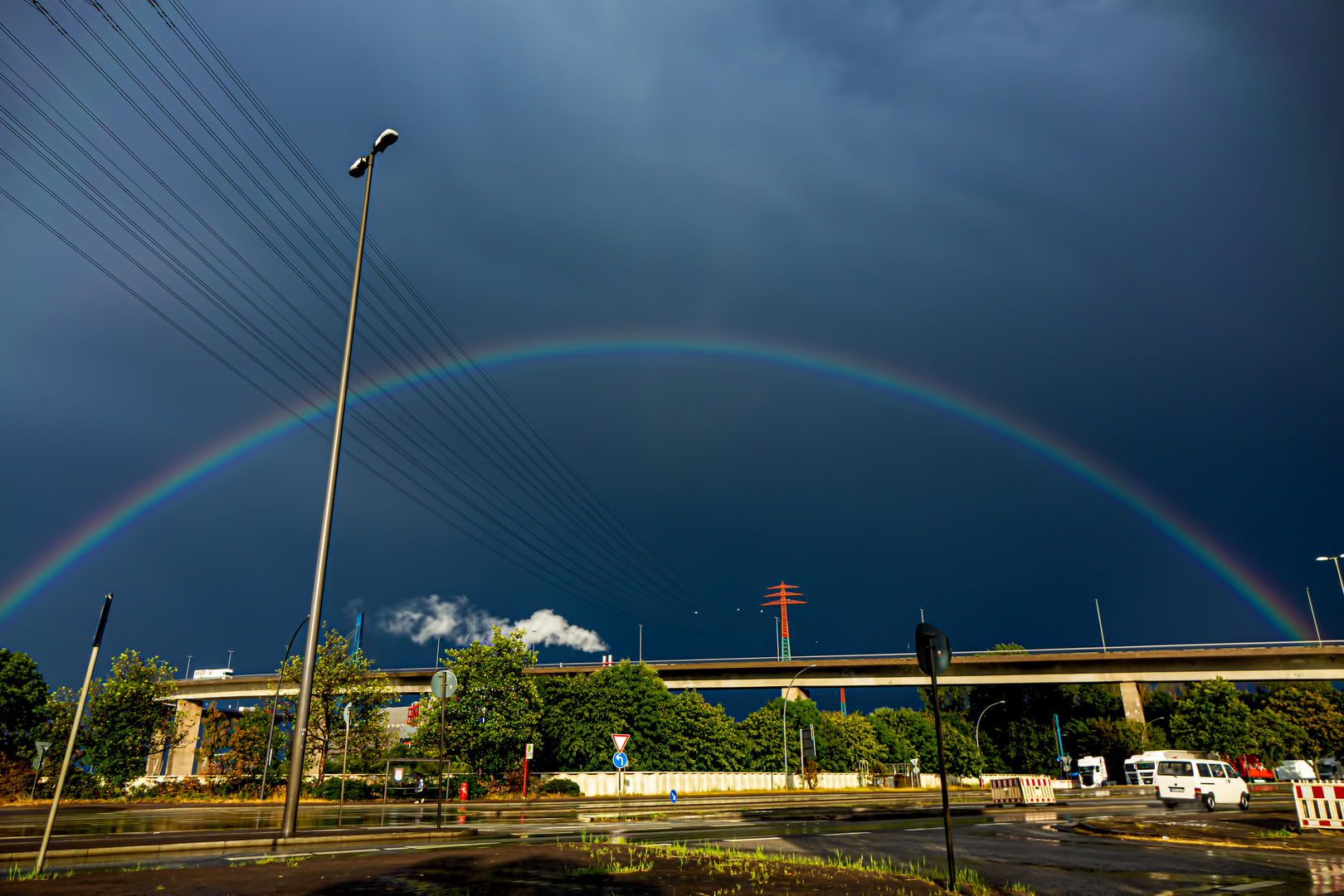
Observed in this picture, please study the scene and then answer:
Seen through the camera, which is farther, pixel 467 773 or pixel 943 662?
pixel 467 773

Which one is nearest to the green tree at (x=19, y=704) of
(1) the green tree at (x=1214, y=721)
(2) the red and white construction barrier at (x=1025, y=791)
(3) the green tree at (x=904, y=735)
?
(2) the red and white construction barrier at (x=1025, y=791)

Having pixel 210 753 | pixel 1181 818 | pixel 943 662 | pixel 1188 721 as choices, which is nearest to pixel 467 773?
pixel 210 753

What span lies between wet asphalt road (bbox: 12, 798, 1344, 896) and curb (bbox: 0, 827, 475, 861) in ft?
1.03

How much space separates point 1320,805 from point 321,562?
82.7ft

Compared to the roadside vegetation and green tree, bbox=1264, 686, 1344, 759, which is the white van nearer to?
the roadside vegetation

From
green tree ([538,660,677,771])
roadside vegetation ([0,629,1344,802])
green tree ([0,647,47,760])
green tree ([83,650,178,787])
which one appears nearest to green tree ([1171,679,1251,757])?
roadside vegetation ([0,629,1344,802])

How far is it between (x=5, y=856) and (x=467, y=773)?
36407mm

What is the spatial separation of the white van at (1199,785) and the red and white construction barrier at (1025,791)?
15.6 ft

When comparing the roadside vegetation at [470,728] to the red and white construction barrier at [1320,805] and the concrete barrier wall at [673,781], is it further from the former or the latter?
the red and white construction barrier at [1320,805]

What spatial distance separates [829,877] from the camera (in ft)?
32.3

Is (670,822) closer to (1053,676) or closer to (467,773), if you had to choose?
(467,773)

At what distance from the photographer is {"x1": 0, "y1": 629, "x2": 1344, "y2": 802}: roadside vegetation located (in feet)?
144

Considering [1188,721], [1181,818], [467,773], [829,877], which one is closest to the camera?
[829,877]

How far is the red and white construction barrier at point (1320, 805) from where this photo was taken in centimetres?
1914
